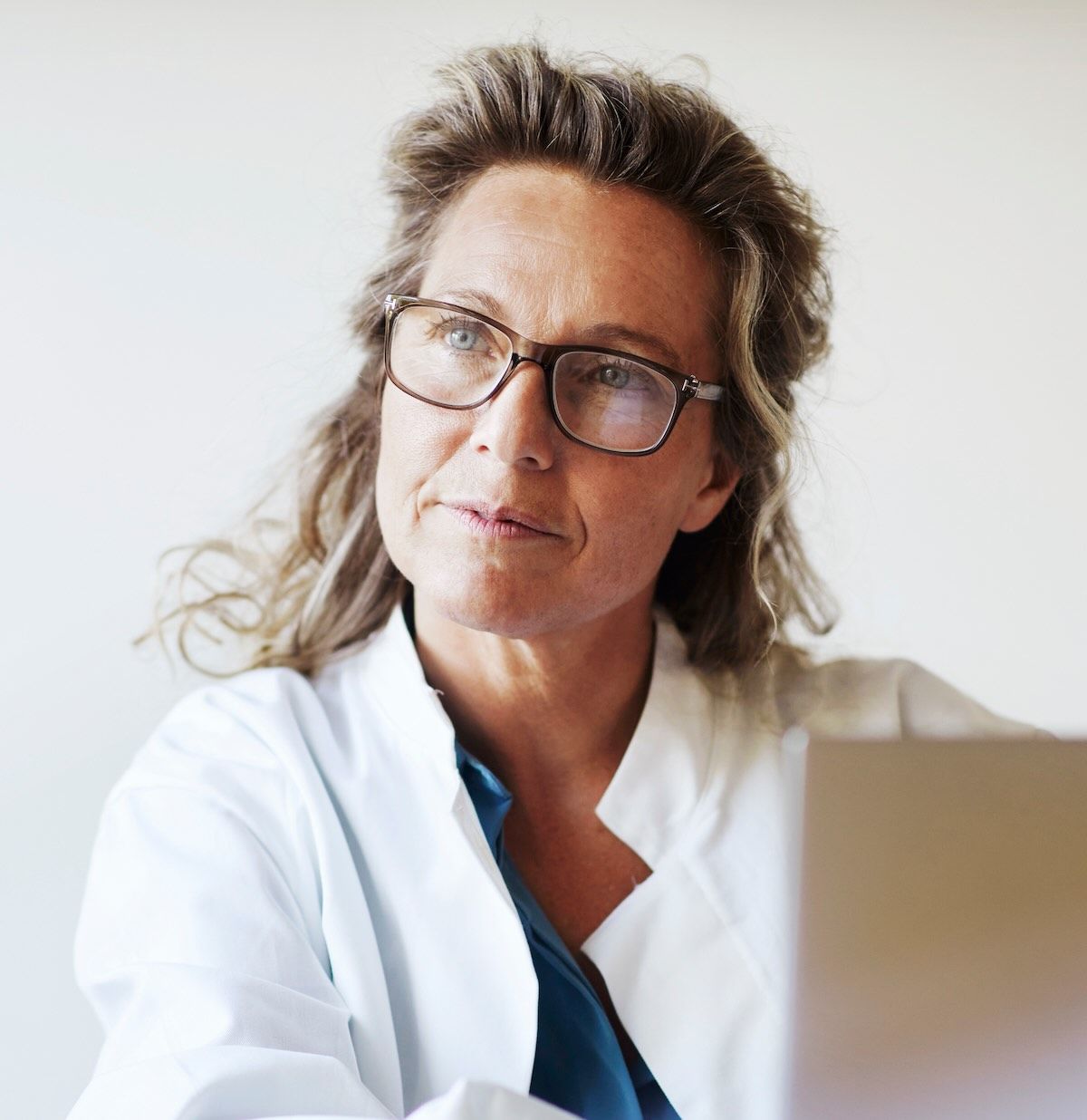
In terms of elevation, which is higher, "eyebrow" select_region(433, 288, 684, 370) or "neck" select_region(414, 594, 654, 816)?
"eyebrow" select_region(433, 288, 684, 370)

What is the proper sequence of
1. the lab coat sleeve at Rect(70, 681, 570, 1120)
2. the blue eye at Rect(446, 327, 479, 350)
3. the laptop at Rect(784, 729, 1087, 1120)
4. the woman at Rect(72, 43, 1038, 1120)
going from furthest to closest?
the blue eye at Rect(446, 327, 479, 350) → the woman at Rect(72, 43, 1038, 1120) → the lab coat sleeve at Rect(70, 681, 570, 1120) → the laptop at Rect(784, 729, 1087, 1120)

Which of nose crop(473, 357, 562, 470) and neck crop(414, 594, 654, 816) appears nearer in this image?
nose crop(473, 357, 562, 470)

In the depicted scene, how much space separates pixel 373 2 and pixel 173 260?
55 centimetres

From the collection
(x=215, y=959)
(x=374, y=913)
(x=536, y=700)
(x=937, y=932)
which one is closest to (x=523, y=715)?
(x=536, y=700)

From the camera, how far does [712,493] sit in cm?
179

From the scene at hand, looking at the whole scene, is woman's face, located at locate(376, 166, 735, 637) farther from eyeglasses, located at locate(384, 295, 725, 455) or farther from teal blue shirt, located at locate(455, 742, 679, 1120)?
teal blue shirt, located at locate(455, 742, 679, 1120)

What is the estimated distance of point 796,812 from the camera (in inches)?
31.4

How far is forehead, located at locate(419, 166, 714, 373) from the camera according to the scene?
1.49 m

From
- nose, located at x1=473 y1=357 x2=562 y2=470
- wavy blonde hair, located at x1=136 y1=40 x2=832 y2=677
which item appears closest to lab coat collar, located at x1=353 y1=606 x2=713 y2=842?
wavy blonde hair, located at x1=136 y1=40 x2=832 y2=677

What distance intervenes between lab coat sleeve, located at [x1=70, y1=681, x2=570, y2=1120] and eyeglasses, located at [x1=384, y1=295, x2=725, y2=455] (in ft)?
1.66

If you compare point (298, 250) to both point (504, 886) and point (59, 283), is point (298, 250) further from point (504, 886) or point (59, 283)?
point (504, 886)

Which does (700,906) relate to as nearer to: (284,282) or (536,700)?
(536,700)

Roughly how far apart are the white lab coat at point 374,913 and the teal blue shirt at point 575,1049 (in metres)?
0.04

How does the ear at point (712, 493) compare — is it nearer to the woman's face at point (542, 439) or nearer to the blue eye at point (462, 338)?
the woman's face at point (542, 439)
